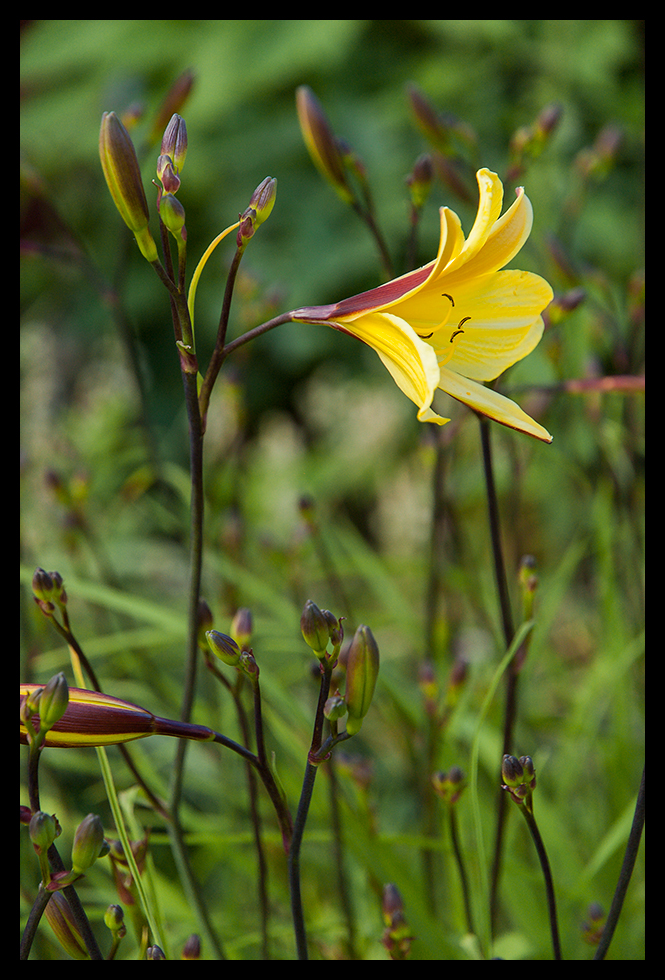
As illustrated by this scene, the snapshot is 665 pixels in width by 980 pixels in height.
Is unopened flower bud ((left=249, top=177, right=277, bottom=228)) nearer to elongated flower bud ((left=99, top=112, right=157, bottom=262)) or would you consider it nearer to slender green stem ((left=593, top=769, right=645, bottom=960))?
elongated flower bud ((left=99, top=112, right=157, bottom=262))

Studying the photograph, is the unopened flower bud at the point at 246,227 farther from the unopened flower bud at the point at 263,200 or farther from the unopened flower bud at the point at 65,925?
the unopened flower bud at the point at 65,925

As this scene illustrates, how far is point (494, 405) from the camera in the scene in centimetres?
37

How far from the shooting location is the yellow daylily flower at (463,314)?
0.36 metres

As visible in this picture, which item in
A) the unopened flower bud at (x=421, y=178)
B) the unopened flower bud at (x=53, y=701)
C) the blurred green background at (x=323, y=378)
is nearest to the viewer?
the unopened flower bud at (x=53, y=701)

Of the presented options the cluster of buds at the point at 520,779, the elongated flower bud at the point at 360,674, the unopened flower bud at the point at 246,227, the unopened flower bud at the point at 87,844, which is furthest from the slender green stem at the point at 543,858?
the unopened flower bud at the point at 246,227

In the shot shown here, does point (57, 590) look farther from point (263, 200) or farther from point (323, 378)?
point (323, 378)

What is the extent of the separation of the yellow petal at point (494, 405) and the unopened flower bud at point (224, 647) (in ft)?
0.55

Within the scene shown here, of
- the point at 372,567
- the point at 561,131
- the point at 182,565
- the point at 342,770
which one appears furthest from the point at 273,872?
the point at 561,131

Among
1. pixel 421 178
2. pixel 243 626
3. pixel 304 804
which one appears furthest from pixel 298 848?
pixel 421 178

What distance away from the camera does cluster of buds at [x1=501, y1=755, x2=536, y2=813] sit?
375mm

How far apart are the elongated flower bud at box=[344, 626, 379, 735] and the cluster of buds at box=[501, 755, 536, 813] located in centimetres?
8

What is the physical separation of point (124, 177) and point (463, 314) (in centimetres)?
20
